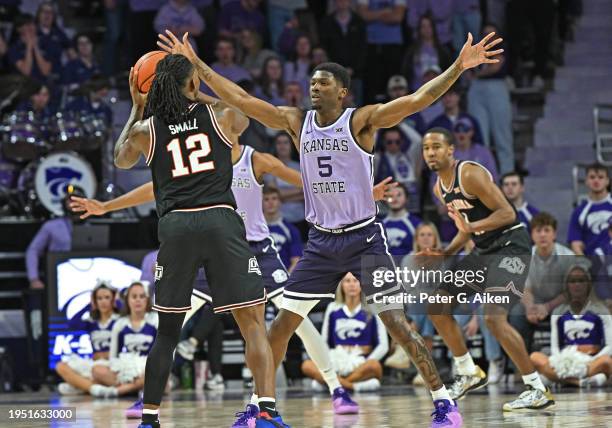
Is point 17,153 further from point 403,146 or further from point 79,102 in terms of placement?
point 403,146

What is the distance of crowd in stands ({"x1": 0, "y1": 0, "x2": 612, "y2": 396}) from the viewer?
1091 cm

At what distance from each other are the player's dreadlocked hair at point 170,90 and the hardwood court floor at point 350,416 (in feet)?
6.65

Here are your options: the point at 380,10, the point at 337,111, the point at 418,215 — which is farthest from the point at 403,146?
the point at 337,111

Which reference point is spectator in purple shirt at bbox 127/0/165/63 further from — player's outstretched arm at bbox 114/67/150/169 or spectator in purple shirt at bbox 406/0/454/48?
player's outstretched arm at bbox 114/67/150/169

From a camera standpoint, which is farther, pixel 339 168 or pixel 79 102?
pixel 79 102

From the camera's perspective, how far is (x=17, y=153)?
1334 cm

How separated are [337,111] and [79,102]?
7.18 meters

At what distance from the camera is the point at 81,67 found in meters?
14.6

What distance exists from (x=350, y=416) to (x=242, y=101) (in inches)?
86.2

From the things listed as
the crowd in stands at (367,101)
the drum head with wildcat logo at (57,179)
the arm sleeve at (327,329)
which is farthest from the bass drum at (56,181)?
the arm sleeve at (327,329)

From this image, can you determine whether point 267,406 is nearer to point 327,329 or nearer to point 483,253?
point 483,253

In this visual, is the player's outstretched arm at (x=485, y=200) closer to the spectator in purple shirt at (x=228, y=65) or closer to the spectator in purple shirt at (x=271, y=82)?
the spectator in purple shirt at (x=271, y=82)

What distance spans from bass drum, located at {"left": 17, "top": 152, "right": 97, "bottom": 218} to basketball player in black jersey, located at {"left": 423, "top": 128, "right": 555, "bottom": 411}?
210 inches

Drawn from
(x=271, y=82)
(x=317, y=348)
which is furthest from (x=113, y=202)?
(x=271, y=82)
